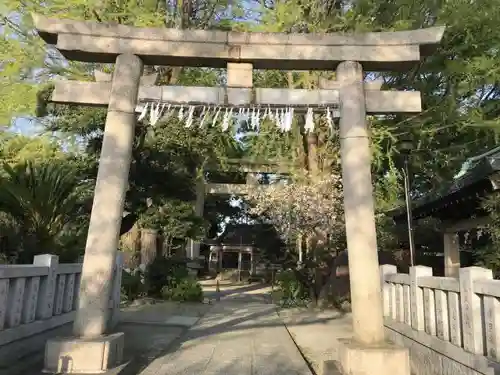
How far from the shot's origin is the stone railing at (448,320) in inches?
169

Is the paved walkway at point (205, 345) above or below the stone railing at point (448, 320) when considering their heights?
below

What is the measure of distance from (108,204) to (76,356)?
1.98 meters

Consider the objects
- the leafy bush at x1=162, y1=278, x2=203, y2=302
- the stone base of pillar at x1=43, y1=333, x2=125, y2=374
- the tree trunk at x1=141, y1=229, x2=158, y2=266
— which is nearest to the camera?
the stone base of pillar at x1=43, y1=333, x2=125, y2=374

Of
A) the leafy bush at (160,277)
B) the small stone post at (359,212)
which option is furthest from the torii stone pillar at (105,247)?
the leafy bush at (160,277)

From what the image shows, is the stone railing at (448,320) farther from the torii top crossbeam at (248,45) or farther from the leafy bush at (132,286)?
the leafy bush at (132,286)

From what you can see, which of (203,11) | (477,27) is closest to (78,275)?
(203,11)

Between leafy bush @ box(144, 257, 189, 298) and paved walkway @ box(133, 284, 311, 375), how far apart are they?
490cm

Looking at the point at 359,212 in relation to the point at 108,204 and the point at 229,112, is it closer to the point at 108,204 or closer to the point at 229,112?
the point at 229,112

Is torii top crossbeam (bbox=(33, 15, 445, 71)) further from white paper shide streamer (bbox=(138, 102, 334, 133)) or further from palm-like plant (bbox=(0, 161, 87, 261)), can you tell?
palm-like plant (bbox=(0, 161, 87, 261))

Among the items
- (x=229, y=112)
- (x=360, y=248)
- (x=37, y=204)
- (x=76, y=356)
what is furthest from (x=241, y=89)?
(x=37, y=204)

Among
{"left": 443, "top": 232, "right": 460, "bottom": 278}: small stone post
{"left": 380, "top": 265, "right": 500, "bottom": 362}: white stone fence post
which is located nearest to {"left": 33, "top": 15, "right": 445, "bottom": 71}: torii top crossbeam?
{"left": 380, "top": 265, "right": 500, "bottom": 362}: white stone fence post

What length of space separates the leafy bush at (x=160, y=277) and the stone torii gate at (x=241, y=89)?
1041cm

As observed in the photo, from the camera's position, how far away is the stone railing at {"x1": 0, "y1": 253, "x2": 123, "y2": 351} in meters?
5.66

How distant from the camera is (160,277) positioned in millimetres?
16375
